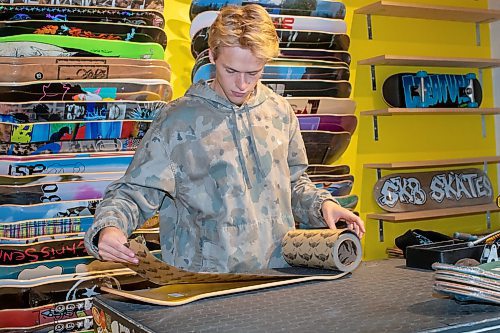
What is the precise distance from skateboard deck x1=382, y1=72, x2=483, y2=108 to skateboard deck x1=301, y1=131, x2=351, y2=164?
53 centimetres

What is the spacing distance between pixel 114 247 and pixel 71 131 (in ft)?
5.28

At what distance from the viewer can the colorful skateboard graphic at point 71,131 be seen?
2912mm

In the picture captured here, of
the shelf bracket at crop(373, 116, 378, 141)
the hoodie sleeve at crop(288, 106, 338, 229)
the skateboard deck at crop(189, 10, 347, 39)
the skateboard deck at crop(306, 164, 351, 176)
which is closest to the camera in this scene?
the hoodie sleeve at crop(288, 106, 338, 229)

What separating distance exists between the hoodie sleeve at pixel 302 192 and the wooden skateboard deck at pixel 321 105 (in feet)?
4.28

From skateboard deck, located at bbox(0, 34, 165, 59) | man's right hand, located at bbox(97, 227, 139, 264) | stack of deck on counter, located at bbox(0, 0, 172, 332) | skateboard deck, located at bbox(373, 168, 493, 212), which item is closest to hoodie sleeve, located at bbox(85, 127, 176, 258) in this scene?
man's right hand, located at bbox(97, 227, 139, 264)

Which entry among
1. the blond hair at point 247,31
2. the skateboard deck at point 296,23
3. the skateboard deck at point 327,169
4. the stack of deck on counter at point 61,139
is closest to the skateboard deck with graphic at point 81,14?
the stack of deck on counter at point 61,139

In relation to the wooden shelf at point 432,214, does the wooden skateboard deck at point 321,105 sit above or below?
above

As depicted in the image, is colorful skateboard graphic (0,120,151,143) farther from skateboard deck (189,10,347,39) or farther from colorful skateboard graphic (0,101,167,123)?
skateboard deck (189,10,347,39)

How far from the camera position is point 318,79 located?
3.58 meters

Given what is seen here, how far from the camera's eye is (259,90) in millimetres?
2143

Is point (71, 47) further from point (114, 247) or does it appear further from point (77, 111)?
point (114, 247)

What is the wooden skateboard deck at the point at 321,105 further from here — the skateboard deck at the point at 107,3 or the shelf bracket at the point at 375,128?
the skateboard deck at the point at 107,3

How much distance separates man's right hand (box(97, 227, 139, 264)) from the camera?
1.50 m

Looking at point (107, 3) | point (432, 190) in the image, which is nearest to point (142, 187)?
point (107, 3)
